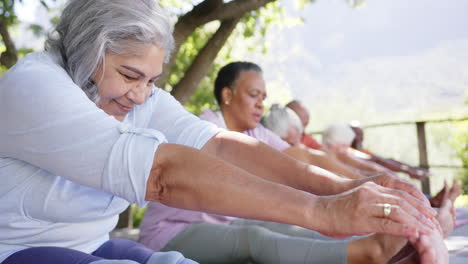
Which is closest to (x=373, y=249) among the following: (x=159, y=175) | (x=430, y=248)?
(x=430, y=248)

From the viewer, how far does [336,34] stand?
9850 centimetres

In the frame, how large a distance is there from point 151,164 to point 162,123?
2.94 feet

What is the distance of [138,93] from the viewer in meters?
1.87

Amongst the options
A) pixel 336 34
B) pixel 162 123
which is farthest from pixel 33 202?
pixel 336 34

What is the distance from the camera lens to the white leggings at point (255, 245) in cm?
237

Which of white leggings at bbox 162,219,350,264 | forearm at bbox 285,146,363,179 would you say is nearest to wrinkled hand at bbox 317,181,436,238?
white leggings at bbox 162,219,350,264

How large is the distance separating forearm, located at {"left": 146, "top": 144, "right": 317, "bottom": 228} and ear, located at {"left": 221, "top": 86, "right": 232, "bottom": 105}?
9.70 feet

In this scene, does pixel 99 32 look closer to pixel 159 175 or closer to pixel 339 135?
pixel 159 175

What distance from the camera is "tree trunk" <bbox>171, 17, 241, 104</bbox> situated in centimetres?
586

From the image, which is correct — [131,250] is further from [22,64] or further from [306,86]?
[306,86]

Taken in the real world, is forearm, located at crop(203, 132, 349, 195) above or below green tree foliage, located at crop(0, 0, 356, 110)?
below

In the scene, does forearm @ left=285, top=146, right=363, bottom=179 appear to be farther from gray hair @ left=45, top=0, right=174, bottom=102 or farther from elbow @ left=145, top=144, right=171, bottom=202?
elbow @ left=145, top=144, right=171, bottom=202

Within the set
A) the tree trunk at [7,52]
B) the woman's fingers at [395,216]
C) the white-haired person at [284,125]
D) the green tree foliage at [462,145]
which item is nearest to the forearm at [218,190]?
the woman's fingers at [395,216]

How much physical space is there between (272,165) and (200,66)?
4.07 m
